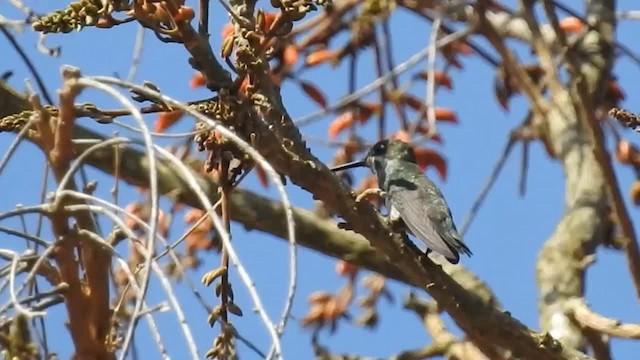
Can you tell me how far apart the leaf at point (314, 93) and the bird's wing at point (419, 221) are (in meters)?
0.49

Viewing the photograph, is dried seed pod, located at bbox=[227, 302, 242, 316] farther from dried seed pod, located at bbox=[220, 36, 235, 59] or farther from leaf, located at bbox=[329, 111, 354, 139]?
leaf, located at bbox=[329, 111, 354, 139]

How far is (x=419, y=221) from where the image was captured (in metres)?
3.39

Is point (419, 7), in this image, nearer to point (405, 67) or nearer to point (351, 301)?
point (405, 67)

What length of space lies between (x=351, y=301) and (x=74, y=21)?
2618mm

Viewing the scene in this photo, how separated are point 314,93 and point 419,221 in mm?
822

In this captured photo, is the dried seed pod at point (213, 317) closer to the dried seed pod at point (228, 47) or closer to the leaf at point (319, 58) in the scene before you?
the dried seed pod at point (228, 47)

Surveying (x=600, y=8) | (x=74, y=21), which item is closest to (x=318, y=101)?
(x=600, y=8)

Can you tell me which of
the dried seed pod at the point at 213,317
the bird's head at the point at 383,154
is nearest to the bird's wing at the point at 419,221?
the bird's head at the point at 383,154

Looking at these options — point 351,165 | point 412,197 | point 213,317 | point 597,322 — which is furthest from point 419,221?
point 213,317

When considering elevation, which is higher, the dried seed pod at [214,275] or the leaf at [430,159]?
the leaf at [430,159]

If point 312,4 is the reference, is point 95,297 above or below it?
below

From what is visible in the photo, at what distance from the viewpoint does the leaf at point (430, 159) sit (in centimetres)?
410

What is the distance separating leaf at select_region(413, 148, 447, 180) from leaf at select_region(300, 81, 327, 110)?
13.4 inches

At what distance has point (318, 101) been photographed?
4.05 metres
